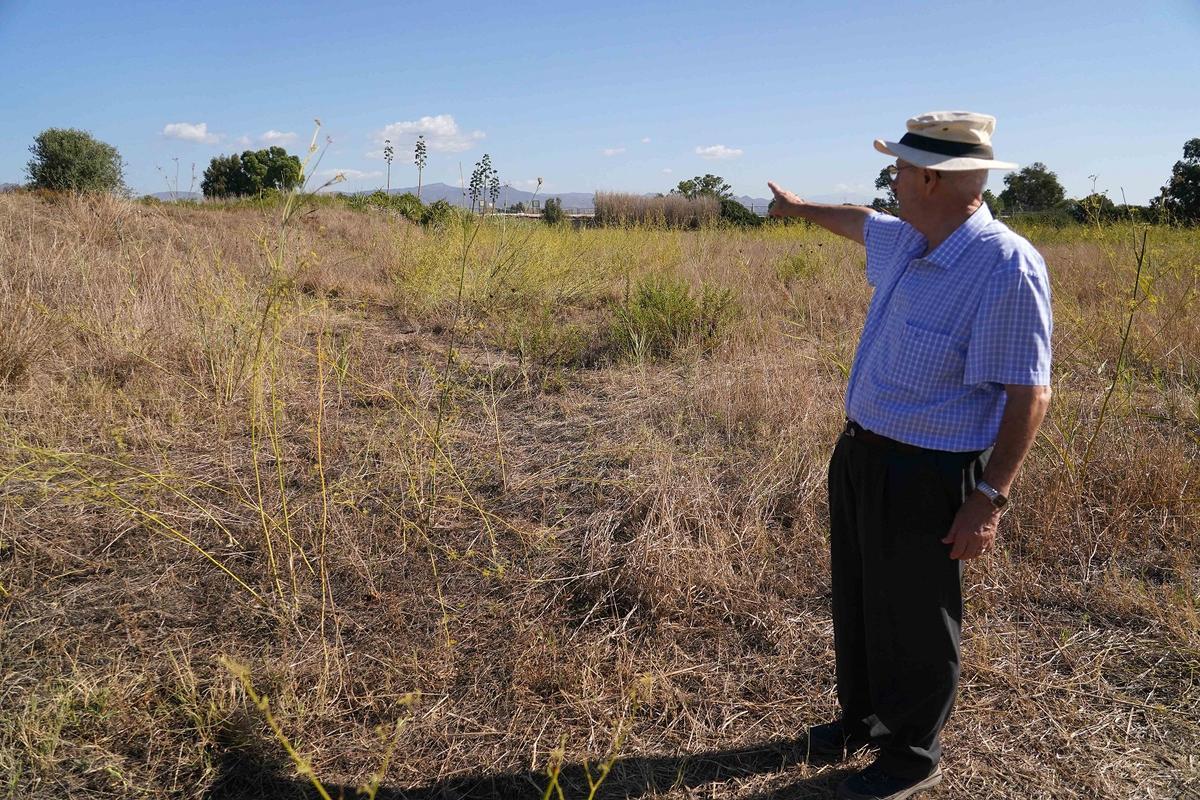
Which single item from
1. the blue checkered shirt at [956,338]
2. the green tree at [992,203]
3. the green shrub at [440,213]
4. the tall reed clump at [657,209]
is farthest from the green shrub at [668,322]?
the tall reed clump at [657,209]

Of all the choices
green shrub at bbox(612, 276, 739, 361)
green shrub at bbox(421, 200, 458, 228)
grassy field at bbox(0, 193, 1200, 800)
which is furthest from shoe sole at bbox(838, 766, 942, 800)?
green shrub at bbox(421, 200, 458, 228)

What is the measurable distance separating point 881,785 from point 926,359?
1.04 metres

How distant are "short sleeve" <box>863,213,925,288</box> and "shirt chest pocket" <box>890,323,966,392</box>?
0.21m

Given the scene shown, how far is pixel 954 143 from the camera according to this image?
61.8 inches

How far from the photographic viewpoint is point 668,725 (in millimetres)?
2111

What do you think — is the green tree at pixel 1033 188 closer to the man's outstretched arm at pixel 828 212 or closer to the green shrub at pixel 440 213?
the green shrub at pixel 440 213

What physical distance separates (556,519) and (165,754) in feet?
4.98

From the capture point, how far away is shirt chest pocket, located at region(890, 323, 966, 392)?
5.11 feet

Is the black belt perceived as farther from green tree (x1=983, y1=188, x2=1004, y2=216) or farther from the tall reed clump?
the tall reed clump

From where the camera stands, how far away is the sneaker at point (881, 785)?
180cm

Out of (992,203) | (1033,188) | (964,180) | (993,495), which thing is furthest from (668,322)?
(1033,188)

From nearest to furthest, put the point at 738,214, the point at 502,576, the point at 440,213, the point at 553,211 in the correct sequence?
the point at 502,576 < the point at 440,213 < the point at 553,211 < the point at 738,214

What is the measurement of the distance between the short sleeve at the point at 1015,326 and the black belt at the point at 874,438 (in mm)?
217

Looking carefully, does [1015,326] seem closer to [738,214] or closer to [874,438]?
[874,438]
